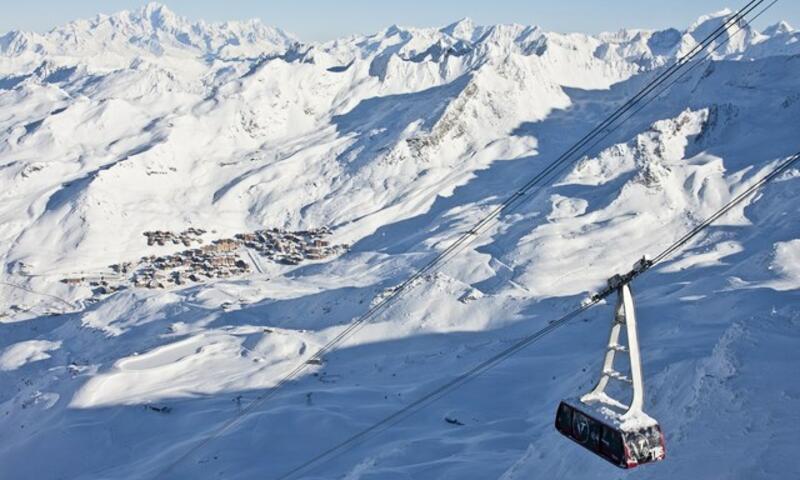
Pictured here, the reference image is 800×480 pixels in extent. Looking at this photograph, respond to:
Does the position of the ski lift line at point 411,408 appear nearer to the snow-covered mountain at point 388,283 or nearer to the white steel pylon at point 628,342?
the snow-covered mountain at point 388,283

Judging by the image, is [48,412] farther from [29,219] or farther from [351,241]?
[29,219]

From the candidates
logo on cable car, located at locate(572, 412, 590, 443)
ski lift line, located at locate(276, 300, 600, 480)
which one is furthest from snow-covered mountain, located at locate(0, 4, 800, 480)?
logo on cable car, located at locate(572, 412, 590, 443)

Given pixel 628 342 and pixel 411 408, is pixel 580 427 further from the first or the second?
pixel 411 408

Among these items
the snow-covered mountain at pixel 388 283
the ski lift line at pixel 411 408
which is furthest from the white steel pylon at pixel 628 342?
the ski lift line at pixel 411 408

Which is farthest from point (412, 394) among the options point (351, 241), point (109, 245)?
point (109, 245)

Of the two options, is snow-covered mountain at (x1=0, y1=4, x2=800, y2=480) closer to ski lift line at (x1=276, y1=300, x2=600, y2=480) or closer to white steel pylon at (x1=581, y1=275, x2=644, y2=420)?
ski lift line at (x1=276, y1=300, x2=600, y2=480)
